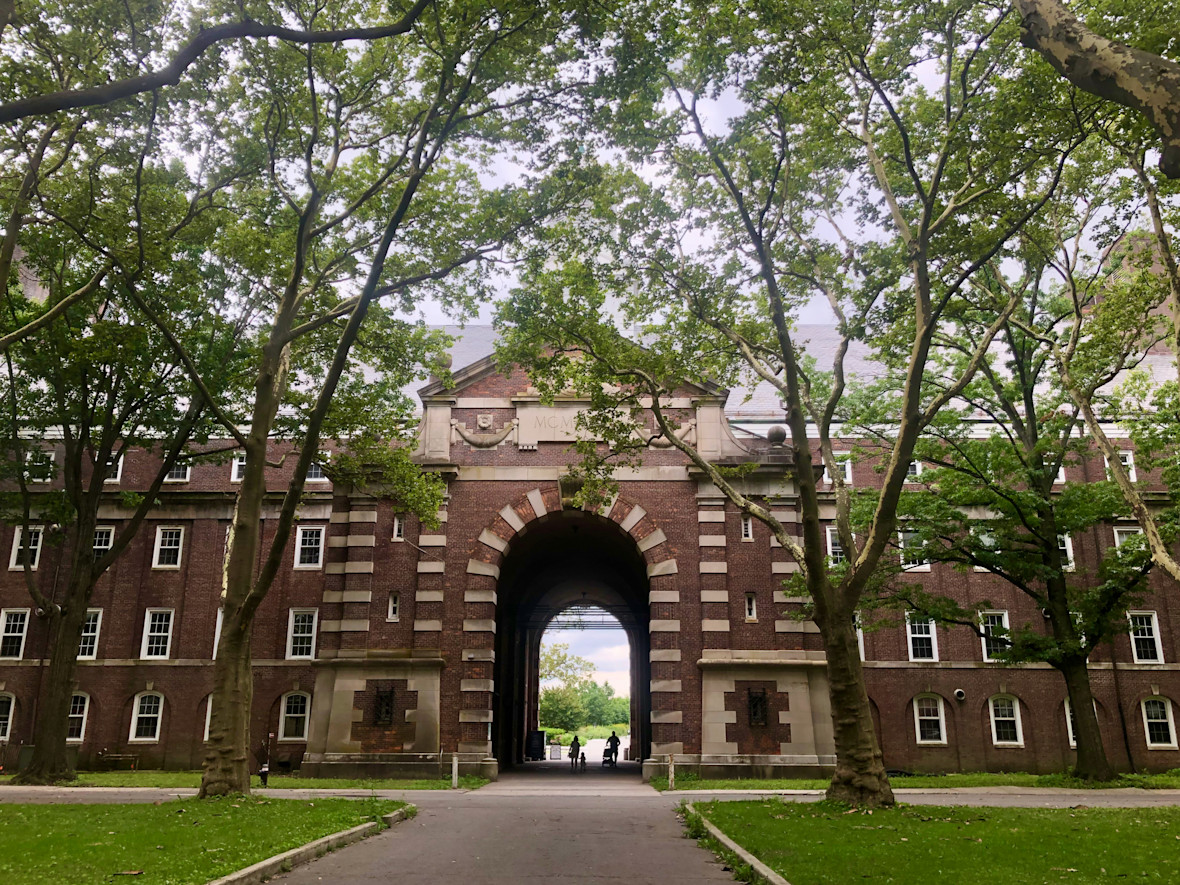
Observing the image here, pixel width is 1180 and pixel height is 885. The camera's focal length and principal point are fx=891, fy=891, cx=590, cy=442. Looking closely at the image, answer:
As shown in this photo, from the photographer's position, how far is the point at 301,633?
3269cm

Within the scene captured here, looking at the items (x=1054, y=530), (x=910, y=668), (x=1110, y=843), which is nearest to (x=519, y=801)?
(x=1110, y=843)

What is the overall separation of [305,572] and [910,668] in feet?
73.6

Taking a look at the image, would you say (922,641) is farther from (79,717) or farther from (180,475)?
(79,717)

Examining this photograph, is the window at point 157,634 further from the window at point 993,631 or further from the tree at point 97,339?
the window at point 993,631

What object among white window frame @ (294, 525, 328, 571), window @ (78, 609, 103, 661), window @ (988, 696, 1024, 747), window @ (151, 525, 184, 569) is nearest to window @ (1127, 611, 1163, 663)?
window @ (988, 696, 1024, 747)

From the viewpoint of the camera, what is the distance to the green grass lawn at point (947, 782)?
75.4 ft

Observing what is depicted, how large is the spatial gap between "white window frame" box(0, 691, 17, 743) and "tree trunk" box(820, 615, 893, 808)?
29.8m

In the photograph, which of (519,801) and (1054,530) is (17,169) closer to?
(519,801)

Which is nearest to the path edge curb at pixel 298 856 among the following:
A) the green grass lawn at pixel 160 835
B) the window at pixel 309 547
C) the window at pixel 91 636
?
the green grass lawn at pixel 160 835

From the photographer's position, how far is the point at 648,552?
94.4 ft

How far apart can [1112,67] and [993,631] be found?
22562 mm

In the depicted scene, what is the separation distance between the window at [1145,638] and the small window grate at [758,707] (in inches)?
598

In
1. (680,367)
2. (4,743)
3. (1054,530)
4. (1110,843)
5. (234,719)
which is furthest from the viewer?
(4,743)

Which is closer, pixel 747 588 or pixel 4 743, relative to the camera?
pixel 747 588
